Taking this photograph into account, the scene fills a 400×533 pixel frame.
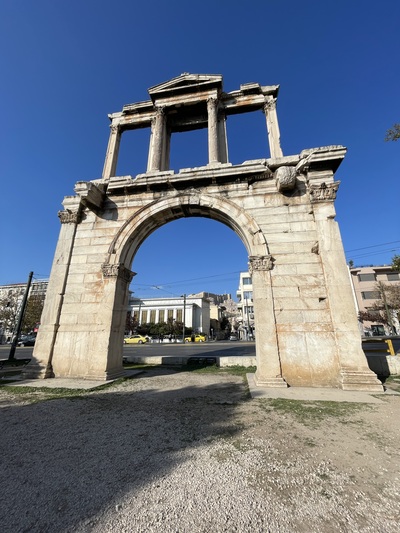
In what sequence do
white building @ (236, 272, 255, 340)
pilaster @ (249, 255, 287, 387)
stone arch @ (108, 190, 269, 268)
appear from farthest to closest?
white building @ (236, 272, 255, 340) → stone arch @ (108, 190, 269, 268) → pilaster @ (249, 255, 287, 387)

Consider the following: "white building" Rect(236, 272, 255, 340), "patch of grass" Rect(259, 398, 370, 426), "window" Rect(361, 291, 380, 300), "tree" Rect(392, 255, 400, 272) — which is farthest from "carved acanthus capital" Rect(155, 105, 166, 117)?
"window" Rect(361, 291, 380, 300)

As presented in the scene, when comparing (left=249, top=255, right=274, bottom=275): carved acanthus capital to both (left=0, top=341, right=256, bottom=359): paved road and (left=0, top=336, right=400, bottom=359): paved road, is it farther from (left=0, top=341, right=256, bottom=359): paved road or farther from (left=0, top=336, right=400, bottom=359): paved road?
(left=0, top=341, right=256, bottom=359): paved road

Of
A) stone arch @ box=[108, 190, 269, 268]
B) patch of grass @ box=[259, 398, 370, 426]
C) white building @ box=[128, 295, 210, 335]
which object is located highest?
white building @ box=[128, 295, 210, 335]

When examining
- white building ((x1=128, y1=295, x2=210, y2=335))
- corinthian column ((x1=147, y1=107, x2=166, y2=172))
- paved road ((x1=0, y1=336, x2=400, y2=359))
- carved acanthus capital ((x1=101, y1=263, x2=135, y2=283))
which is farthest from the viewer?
white building ((x1=128, y1=295, x2=210, y2=335))

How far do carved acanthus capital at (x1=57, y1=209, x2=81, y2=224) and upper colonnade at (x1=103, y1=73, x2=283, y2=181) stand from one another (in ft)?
6.30

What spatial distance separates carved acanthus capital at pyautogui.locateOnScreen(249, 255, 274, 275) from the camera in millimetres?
7307

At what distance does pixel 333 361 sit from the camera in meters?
6.31

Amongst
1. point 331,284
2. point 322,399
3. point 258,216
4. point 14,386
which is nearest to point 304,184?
point 258,216

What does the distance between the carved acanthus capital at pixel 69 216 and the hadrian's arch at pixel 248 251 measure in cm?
4

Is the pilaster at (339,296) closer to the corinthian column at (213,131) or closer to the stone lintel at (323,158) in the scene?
the stone lintel at (323,158)

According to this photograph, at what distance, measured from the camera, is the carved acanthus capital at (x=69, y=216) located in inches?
354

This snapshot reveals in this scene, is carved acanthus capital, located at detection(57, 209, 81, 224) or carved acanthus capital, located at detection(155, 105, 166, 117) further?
carved acanthus capital, located at detection(155, 105, 166, 117)

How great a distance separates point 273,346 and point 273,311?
3.26ft

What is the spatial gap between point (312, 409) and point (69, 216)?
9.79 meters
